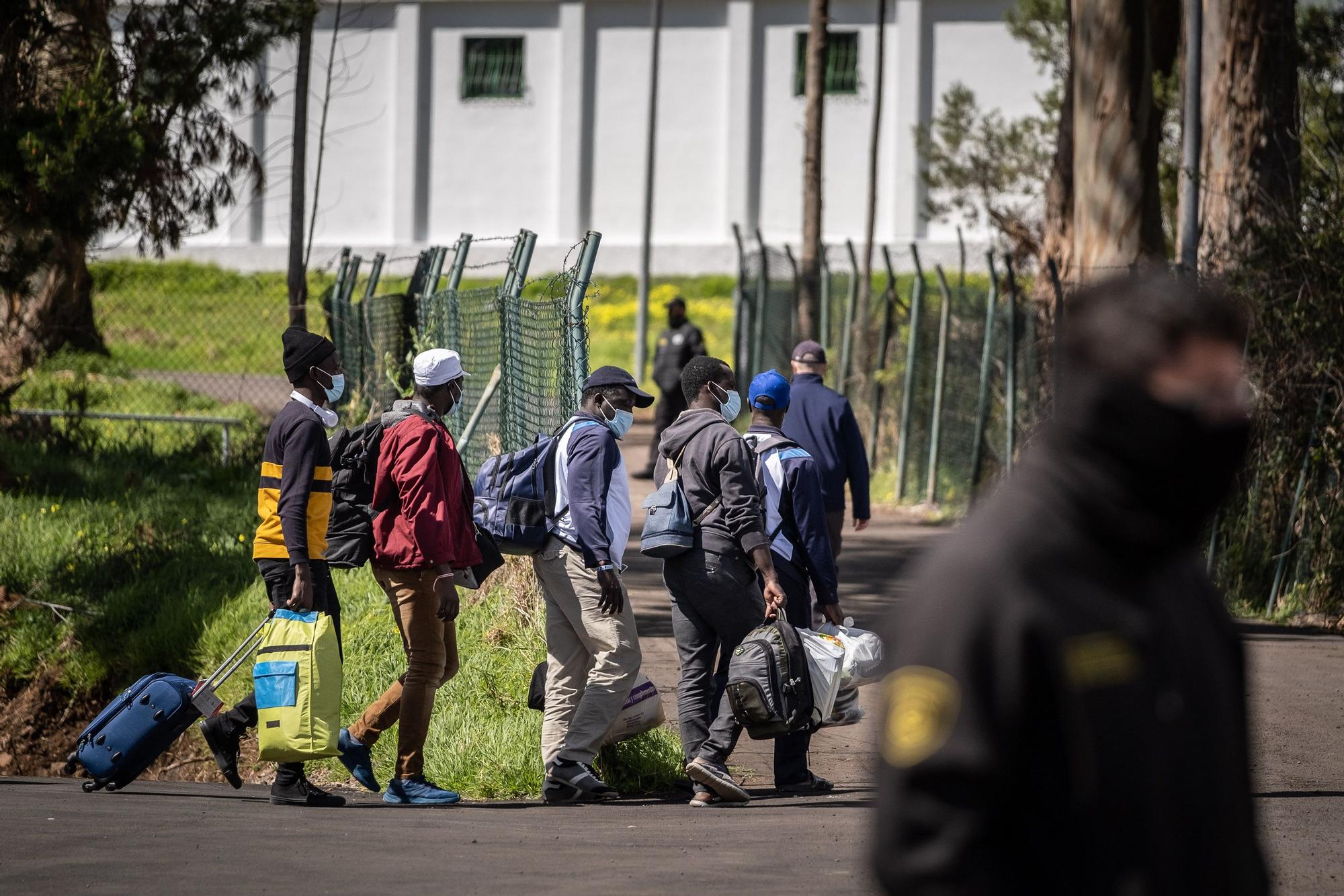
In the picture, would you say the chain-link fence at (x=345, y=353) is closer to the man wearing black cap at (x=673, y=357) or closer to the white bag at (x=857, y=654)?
the man wearing black cap at (x=673, y=357)

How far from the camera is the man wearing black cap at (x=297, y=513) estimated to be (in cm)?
664

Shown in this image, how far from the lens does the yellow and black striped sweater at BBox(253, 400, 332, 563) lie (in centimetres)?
663

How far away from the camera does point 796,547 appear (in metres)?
7.15

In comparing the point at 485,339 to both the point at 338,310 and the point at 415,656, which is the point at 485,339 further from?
the point at 338,310

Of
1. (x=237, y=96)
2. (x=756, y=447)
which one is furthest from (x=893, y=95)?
(x=756, y=447)

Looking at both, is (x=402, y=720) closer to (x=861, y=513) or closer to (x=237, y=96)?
(x=861, y=513)

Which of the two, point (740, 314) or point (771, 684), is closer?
point (771, 684)

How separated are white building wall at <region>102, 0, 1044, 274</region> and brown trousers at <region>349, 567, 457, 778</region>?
35.0 metres

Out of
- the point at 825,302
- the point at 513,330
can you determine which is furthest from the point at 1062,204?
the point at 513,330

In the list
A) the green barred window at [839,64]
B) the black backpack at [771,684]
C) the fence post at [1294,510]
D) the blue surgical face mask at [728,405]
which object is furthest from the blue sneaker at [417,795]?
the green barred window at [839,64]

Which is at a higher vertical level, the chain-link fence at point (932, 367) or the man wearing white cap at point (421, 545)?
the chain-link fence at point (932, 367)

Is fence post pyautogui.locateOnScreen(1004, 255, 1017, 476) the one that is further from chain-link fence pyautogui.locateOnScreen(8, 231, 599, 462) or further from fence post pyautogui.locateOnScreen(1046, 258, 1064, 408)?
chain-link fence pyautogui.locateOnScreen(8, 231, 599, 462)

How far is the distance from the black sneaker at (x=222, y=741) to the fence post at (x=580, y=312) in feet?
7.77

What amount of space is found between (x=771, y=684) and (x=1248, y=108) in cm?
844
